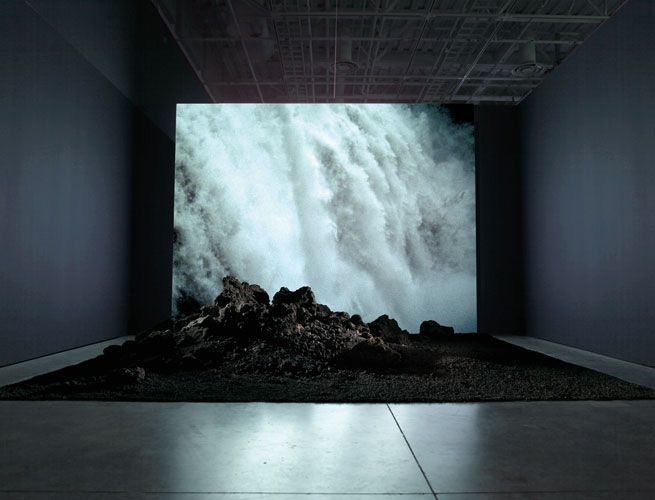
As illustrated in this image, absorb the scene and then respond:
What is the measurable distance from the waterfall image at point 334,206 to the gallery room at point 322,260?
0.03 metres

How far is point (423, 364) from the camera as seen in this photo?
11.0ft

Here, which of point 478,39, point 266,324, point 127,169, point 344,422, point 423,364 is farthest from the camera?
point 478,39

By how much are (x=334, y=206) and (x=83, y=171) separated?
2.62 meters

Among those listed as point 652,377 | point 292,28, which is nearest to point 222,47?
point 292,28

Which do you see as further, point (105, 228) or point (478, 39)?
point (478, 39)

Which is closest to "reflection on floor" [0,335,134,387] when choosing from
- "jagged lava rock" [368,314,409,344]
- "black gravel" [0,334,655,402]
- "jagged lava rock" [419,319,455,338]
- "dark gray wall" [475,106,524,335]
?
"black gravel" [0,334,655,402]

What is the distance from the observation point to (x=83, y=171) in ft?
14.5

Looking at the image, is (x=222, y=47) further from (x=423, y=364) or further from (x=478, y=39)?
(x=423, y=364)

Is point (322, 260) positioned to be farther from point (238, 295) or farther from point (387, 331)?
point (238, 295)

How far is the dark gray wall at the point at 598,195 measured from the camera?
146 inches

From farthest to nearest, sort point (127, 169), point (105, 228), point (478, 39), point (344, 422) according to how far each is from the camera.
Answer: point (478, 39), point (127, 169), point (105, 228), point (344, 422)

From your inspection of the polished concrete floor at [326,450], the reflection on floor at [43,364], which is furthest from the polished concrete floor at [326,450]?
the reflection on floor at [43,364]

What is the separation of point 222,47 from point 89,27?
3378mm

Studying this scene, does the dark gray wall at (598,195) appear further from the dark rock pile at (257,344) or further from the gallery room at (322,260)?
the dark rock pile at (257,344)
